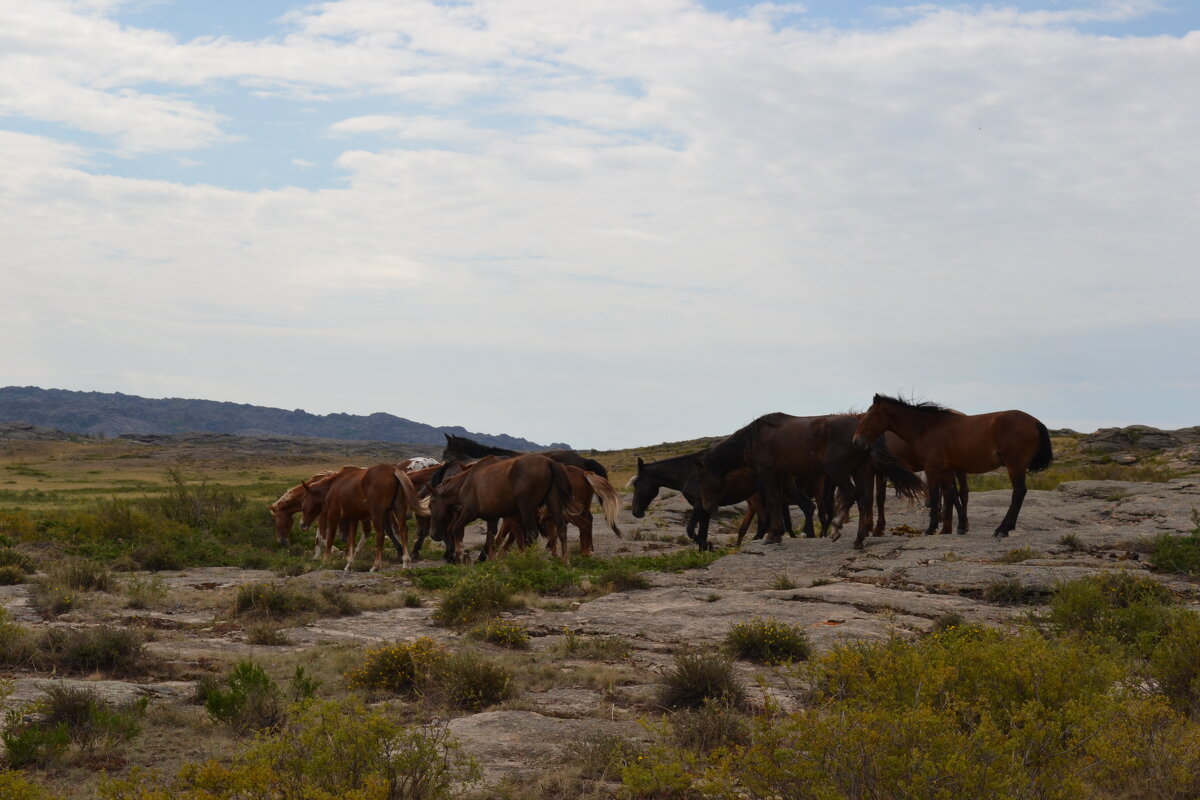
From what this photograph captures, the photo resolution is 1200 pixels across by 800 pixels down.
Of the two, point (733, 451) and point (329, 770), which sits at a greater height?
point (733, 451)

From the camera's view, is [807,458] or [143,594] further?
[807,458]

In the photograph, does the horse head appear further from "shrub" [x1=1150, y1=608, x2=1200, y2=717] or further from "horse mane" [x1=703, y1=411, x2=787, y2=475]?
"shrub" [x1=1150, y1=608, x2=1200, y2=717]

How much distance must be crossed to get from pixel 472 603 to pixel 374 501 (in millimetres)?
7006

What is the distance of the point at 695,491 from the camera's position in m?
20.9

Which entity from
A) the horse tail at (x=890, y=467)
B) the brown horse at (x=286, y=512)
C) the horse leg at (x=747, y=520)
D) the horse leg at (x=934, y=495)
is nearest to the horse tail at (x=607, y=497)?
the horse leg at (x=747, y=520)

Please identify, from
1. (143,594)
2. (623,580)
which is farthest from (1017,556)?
(143,594)

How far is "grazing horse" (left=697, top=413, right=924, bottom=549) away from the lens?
17672 mm

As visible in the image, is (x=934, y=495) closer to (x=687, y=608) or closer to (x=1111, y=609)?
(x=687, y=608)

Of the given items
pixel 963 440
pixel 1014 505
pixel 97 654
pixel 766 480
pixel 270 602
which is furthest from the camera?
pixel 766 480

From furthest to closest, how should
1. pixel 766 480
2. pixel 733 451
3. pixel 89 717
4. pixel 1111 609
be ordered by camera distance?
pixel 733 451, pixel 766 480, pixel 1111 609, pixel 89 717

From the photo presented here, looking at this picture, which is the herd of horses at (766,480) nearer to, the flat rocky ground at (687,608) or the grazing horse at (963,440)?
the grazing horse at (963,440)

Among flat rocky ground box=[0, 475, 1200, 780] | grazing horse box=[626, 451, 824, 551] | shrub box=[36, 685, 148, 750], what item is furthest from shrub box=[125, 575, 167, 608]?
grazing horse box=[626, 451, 824, 551]

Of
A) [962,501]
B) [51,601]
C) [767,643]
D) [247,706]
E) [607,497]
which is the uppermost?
[962,501]

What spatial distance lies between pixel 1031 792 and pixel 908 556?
1077cm
